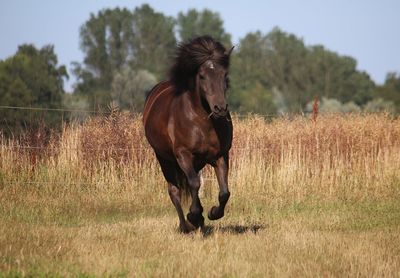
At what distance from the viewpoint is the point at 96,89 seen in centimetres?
6481

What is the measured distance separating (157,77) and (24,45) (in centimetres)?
1458

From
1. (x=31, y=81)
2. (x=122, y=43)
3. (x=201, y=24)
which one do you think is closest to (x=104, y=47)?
(x=122, y=43)

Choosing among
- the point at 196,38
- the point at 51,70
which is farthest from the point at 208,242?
the point at 51,70

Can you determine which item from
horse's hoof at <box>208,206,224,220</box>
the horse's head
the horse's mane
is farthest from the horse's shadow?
the horse's mane

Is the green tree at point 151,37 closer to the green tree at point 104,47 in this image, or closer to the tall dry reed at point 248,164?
the green tree at point 104,47

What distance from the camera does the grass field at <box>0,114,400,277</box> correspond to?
612 centimetres

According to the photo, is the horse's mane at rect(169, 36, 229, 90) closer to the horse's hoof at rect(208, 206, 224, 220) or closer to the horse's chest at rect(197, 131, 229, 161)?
the horse's chest at rect(197, 131, 229, 161)

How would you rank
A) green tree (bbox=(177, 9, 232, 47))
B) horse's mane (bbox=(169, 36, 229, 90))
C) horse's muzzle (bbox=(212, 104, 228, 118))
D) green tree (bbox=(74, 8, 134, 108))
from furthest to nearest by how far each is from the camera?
green tree (bbox=(177, 9, 232, 47)) < green tree (bbox=(74, 8, 134, 108)) < horse's mane (bbox=(169, 36, 229, 90)) < horse's muzzle (bbox=(212, 104, 228, 118))

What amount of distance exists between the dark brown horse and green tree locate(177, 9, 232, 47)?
68.4 metres

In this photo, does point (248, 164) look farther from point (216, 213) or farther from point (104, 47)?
point (104, 47)

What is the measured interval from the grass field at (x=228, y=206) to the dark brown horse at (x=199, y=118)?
28.9 inches

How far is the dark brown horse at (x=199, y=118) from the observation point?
7.48 meters

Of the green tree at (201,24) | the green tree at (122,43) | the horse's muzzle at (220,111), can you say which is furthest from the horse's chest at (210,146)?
the green tree at (201,24)

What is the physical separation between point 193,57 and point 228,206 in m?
4.25
